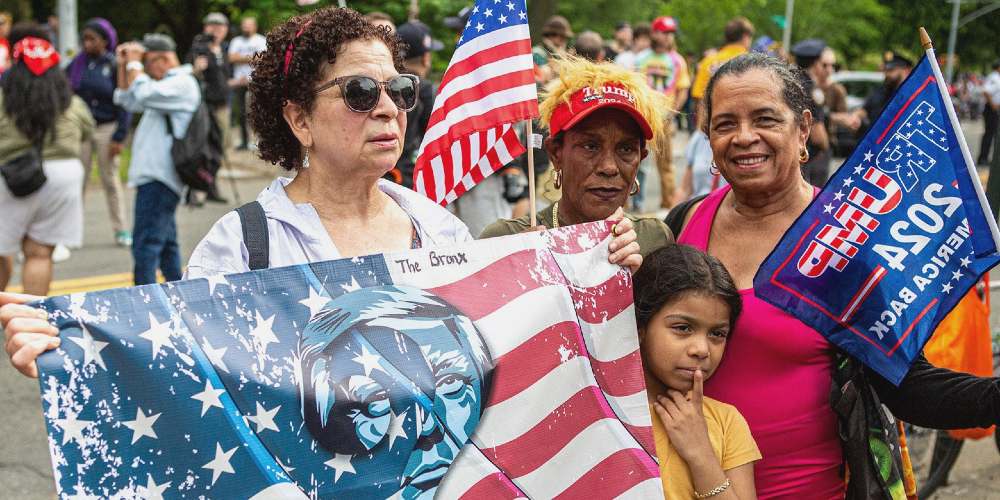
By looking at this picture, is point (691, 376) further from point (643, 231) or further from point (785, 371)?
point (643, 231)

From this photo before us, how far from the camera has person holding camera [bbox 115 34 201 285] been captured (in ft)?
23.8

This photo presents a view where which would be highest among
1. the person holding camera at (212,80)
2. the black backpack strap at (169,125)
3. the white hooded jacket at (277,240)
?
the white hooded jacket at (277,240)

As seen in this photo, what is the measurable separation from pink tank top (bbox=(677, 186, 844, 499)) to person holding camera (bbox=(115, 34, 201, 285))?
5615 mm

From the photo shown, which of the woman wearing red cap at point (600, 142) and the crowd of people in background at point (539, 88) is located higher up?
the woman wearing red cap at point (600, 142)

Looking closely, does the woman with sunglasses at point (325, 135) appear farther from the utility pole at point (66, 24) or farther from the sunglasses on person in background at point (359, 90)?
the utility pole at point (66, 24)

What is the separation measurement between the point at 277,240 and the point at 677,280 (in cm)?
103

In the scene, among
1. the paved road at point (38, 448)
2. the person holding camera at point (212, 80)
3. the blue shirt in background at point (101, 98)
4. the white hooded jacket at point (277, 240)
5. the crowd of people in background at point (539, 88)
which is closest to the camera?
the white hooded jacket at point (277, 240)

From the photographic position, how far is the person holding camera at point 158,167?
23.8 ft

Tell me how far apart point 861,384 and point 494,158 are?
135 centimetres

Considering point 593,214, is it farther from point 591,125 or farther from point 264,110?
point 264,110

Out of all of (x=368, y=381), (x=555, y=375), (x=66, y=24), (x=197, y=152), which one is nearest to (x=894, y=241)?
(x=555, y=375)

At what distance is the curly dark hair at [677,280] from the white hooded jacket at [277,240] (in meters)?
0.56

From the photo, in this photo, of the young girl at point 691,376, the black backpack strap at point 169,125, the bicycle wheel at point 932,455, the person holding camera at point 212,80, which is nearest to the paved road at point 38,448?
the bicycle wheel at point 932,455

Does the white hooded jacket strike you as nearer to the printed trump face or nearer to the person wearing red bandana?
the printed trump face
